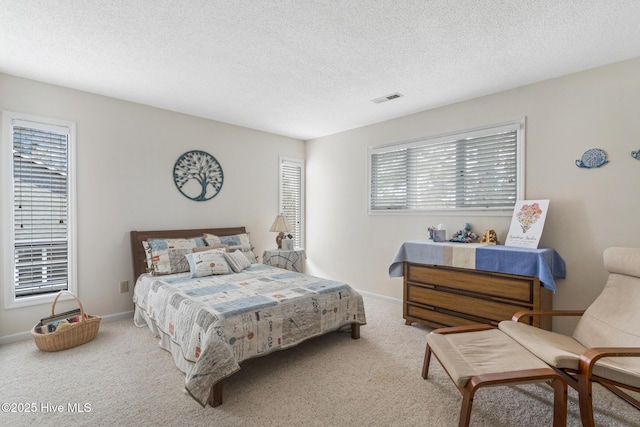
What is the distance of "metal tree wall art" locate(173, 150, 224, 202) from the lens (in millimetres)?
4137

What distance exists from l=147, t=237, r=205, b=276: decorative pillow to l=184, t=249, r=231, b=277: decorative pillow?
0.10 m

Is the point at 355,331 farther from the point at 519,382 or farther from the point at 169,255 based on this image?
the point at 169,255

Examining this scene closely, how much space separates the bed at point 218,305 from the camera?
214 cm

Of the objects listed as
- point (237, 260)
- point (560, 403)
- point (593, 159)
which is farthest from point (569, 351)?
point (237, 260)

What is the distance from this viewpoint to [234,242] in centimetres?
426

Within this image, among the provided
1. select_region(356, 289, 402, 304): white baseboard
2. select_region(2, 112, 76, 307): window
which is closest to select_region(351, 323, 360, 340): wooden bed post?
select_region(356, 289, 402, 304): white baseboard

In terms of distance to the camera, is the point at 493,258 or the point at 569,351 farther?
the point at 493,258

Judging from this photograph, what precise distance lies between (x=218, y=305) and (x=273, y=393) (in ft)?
2.56

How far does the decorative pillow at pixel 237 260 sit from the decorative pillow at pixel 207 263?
0.22 feet

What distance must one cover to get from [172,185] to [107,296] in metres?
1.53

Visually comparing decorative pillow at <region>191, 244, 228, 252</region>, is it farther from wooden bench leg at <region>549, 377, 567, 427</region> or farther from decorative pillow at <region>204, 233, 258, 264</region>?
wooden bench leg at <region>549, 377, 567, 427</region>

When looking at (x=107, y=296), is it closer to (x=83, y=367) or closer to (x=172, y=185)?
(x=83, y=367)

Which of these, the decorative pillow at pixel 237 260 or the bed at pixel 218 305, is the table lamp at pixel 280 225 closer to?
the bed at pixel 218 305

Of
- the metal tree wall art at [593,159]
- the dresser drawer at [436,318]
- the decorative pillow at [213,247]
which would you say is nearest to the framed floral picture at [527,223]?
the metal tree wall art at [593,159]
